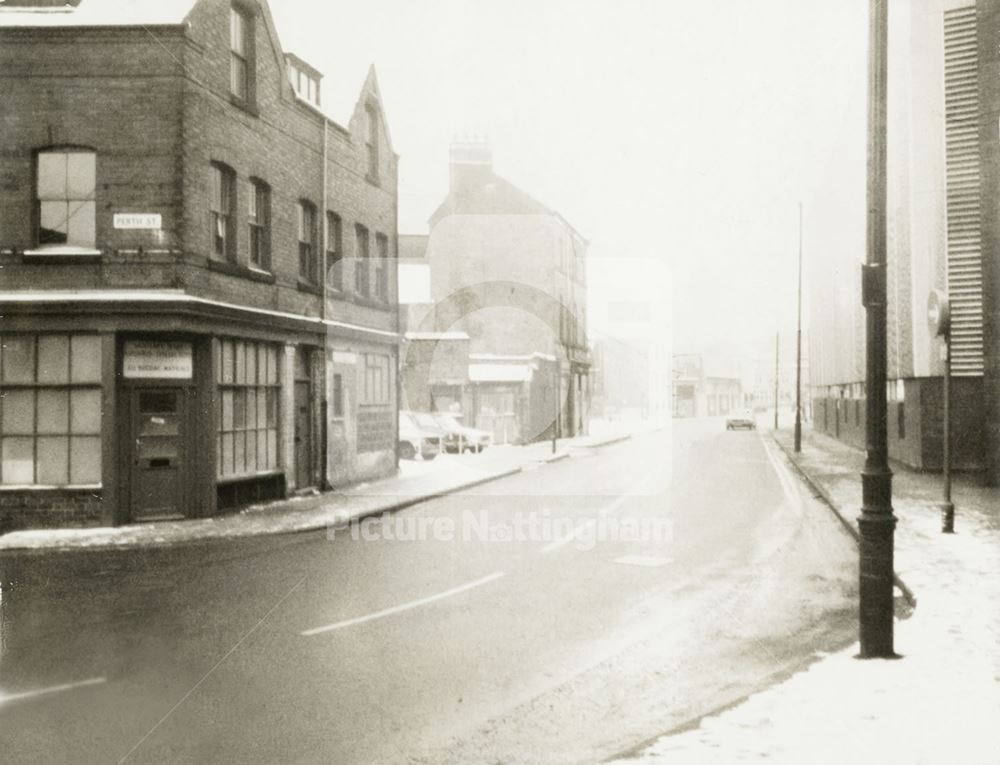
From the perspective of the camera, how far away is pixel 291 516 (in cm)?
1620

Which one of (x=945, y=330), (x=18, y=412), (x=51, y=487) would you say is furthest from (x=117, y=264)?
(x=945, y=330)

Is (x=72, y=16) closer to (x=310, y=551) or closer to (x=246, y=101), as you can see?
(x=246, y=101)

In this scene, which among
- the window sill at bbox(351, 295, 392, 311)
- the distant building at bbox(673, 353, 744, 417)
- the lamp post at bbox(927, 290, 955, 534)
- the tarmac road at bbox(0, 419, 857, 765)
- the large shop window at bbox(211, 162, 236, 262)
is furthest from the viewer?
the distant building at bbox(673, 353, 744, 417)

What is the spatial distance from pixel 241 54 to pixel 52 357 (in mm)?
6881

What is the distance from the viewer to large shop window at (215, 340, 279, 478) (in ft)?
55.2

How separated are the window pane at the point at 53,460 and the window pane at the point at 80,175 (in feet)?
13.7

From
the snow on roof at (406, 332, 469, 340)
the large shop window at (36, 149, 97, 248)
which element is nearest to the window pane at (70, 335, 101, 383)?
the large shop window at (36, 149, 97, 248)

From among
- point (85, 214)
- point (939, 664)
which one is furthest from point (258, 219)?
point (939, 664)

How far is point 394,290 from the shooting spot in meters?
25.1

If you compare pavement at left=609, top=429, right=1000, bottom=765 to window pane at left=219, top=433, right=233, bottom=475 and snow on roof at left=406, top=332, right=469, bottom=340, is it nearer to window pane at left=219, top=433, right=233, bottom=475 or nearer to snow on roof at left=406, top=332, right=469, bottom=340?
window pane at left=219, top=433, right=233, bottom=475

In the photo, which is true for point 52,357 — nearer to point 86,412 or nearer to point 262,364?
point 86,412

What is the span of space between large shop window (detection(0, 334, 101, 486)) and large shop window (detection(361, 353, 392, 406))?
8.27 meters

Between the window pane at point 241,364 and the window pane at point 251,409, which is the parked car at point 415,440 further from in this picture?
the window pane at point 241,364

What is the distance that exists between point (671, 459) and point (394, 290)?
40.8 ft
